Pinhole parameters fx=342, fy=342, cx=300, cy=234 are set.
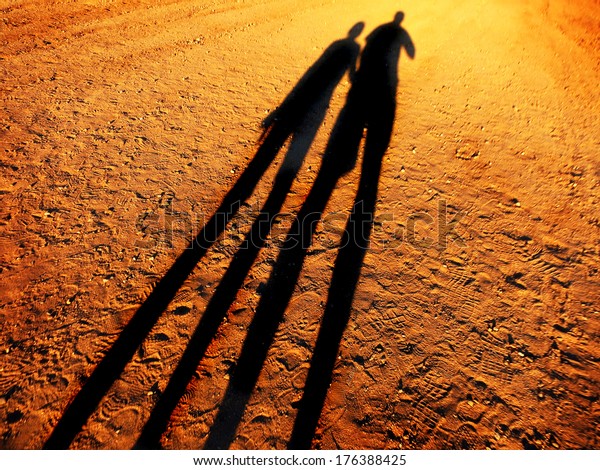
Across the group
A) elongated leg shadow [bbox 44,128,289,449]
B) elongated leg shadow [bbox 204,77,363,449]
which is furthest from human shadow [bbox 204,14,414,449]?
elongated leg shadow [bbox 44,128,289,449]

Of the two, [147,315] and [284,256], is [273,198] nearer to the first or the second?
[284,256]

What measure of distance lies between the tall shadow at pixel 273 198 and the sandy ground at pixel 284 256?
4 centimetres

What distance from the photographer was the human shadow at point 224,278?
2.67 meters

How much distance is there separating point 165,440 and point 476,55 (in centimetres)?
792

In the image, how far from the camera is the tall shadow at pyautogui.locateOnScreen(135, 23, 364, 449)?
2.76 metres

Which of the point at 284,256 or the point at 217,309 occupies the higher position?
the point at 284,256

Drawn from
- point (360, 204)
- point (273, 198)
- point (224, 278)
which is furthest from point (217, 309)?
point (360, 204)

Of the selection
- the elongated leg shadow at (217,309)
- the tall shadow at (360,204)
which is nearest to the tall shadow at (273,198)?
the elongated leg shadow at (217,309)

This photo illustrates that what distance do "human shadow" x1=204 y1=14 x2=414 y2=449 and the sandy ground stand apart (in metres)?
0.05

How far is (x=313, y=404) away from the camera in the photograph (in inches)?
109

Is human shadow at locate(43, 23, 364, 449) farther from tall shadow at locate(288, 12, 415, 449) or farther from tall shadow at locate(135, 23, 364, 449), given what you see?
tall shadow at locate(288, 12, 415, 449)

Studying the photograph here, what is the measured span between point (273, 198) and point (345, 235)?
102 centimetres

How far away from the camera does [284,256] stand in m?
3.67
